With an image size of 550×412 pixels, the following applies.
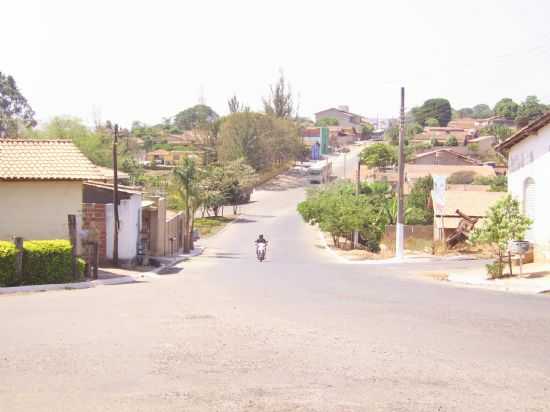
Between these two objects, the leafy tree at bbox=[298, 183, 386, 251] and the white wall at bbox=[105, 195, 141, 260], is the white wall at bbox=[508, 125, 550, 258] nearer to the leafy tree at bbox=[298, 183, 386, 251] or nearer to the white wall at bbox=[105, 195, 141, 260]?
the white wall at bbox=[105, 195, 141, 260]

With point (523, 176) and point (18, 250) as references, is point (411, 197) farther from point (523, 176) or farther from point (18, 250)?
point (18, 250)

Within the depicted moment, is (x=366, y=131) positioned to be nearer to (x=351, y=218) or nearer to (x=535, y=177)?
(x=351, y=218)

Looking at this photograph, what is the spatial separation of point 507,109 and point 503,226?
469 ft

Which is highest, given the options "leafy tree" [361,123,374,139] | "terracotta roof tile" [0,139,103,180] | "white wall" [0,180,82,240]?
"leafy tree" [361,123,374,139]

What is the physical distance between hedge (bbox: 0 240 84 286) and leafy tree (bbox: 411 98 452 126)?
Answer: 6260 inches

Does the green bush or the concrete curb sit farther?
the green bush

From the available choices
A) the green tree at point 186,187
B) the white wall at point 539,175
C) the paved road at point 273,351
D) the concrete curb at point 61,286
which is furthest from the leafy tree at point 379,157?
the paved road at point 273,351

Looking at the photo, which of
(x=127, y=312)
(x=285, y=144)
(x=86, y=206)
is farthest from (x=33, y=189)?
(x=285, y=144)

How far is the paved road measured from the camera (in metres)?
8.42

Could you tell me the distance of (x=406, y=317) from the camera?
48.2ft

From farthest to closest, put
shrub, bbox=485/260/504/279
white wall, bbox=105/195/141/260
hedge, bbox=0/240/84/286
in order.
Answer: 1. white wall, bbox=105/195/141/260
2. shrub, bbox=485/260/504/279
3. hedge, bbox=0/240/84/286

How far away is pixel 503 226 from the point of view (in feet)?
Result: 84.0

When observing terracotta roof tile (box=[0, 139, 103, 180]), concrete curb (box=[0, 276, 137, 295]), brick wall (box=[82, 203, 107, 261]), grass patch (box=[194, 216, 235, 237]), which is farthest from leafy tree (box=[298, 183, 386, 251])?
concrete curb (box=[0, 276, 137, 295])

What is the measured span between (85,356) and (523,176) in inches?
869
